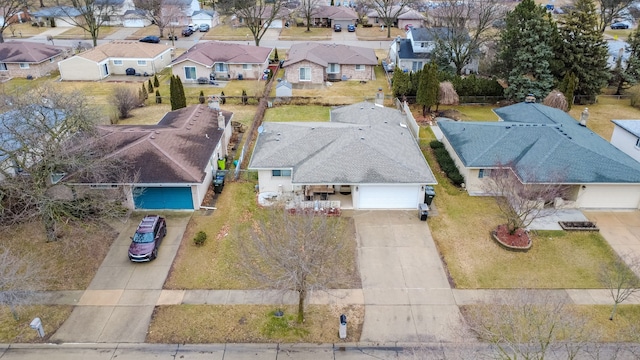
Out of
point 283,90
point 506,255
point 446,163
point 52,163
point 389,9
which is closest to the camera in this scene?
point 52,163

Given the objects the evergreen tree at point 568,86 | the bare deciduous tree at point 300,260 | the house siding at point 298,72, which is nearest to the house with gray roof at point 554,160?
the evergreen tree at point 568,86

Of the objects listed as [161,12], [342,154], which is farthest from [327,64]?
[161,12]

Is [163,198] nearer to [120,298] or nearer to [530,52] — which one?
[120,298]

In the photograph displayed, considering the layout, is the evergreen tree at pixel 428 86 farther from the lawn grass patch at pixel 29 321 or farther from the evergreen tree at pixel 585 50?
the lawn grass patch at pixel 29 321

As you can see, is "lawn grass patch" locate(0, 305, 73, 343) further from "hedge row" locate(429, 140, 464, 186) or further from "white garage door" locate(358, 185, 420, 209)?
"hedge row" locate(429, 140, 464, 186)

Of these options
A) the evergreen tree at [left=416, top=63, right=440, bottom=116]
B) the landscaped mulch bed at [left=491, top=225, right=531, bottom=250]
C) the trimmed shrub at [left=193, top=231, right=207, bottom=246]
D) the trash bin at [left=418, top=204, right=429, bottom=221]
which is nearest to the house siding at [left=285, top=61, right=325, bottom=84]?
the evergreen tree at [left=416, top=63, right=440, bottom=116]

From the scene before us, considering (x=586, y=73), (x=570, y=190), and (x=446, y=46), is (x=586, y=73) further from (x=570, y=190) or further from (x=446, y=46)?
(x=570, y=190)
